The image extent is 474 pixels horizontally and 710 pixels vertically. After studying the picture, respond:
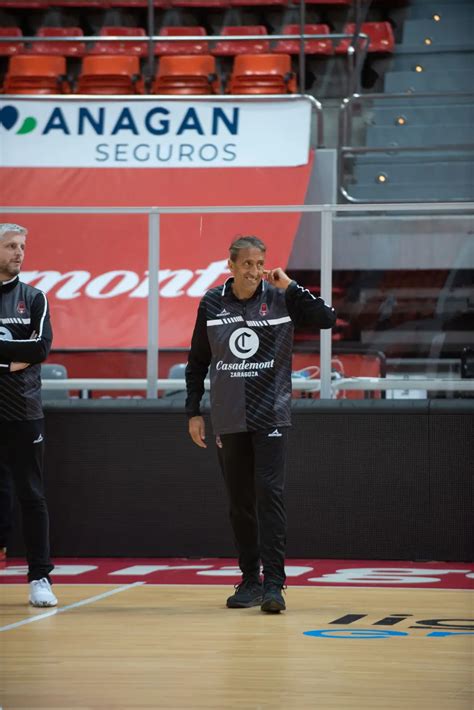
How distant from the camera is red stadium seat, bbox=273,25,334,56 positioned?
535 inches

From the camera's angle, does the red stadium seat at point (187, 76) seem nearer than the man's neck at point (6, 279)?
No

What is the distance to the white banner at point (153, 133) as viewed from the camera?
1138 centimetres

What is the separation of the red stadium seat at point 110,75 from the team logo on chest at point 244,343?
8.60 metres

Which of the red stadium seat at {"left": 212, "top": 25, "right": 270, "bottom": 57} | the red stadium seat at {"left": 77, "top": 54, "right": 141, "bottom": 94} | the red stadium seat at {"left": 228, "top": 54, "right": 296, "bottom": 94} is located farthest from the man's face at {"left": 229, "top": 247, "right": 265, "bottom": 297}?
the red stadium seat at {"left": 212, "top": 25, "right": 270, "bottom": 57}

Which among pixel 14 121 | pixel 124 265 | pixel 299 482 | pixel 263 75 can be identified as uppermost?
pixel 263 75

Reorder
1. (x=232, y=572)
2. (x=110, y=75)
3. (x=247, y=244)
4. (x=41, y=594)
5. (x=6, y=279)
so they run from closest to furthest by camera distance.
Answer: (x=247, y=244)
(x=41, y=594)
(x=6, y=279)
(x=232, y=572)
(x=110, y=75)

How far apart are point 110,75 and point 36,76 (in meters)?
0.88

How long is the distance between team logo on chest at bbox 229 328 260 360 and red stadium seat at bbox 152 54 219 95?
8.45 m

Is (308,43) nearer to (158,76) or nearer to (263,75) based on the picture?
(263,75)

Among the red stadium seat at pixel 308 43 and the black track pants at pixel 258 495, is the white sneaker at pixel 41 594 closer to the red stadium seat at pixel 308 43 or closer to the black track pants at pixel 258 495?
the black track pants at pixel 258 495

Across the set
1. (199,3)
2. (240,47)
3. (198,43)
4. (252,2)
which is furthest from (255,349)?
(199,3)

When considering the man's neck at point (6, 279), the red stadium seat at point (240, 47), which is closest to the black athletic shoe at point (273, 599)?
the man's neck at point (6, 279)

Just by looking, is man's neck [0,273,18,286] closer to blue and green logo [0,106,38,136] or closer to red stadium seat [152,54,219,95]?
blue and green logo [0,106,38,136]

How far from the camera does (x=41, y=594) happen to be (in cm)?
570
